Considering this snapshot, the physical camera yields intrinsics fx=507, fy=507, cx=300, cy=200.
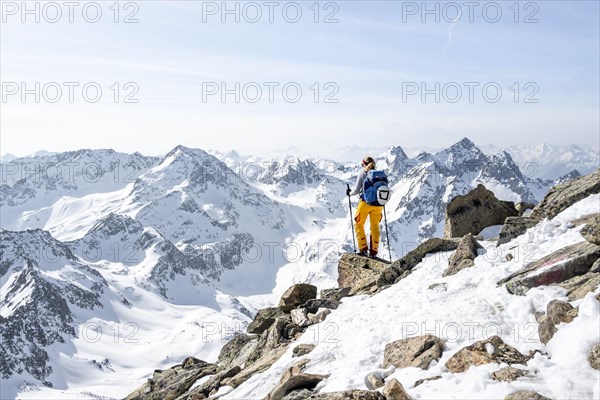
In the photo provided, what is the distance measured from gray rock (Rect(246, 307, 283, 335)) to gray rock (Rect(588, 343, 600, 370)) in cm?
1470

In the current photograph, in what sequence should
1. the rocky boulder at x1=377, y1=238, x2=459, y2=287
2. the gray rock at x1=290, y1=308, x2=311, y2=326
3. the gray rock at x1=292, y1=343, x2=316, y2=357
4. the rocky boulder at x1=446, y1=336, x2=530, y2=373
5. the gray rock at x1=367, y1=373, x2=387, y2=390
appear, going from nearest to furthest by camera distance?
the rocky boulder at x1=446, y1=336, x2=530, y2=373 < the gray rock at x1=367, y1=373, x2=387, y2=390 < the gray rock at x1=292, y1=343, x2=316, y2=357 < the gray rock at x1=290, y1=308, x2=311, y2=326 < the rocky boulder at x1=377, y1=238, x2=459, y2=287

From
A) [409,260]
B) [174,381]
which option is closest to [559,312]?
[409,260]

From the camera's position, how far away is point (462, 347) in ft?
38.1

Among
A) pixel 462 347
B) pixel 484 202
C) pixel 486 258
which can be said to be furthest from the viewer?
pixel 484 202

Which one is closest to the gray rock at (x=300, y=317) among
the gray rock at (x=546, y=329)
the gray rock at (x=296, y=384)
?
the gray rock at (x=296, y=384)

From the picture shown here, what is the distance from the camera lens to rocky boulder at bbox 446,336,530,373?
10.5 meters

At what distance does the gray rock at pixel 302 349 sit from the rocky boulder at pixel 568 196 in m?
9.66

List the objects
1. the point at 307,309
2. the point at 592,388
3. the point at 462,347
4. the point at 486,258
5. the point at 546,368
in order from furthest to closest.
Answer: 1. the point at 307,309
2. the point at 486,258
3. the point at 462,347
4. the point at 546,368
5. the point at 592,388

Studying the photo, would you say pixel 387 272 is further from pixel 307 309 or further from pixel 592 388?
pixel 592 388

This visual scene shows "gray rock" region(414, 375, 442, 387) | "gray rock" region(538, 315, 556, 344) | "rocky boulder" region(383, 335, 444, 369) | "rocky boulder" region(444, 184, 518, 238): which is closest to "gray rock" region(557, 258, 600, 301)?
"gray rock" region(538, 315, 556, 344)

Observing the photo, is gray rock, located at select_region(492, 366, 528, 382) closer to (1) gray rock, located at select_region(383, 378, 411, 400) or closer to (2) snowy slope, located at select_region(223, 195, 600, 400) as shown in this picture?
(2) snowy slope, located at select_region(223, 195, 600, 400)

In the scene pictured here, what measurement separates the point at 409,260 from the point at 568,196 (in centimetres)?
618

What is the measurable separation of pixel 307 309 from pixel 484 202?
10.8 meters

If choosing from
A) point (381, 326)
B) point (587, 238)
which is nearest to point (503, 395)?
point (381, 326)
